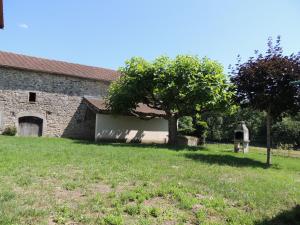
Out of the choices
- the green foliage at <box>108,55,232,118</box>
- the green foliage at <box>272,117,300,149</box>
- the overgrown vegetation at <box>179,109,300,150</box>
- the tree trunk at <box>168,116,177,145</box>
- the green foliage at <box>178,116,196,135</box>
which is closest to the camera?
the green foliage at <box>108,55,232,118</box>

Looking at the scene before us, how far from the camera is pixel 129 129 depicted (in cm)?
2589

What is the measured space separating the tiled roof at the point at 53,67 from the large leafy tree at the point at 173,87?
5813 millimetres

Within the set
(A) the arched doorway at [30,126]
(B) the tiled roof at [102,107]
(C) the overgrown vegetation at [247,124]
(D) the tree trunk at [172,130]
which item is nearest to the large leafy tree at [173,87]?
(D) the tree trunk at [172,130]

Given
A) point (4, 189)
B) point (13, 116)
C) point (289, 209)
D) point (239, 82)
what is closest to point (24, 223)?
point (4, 189)

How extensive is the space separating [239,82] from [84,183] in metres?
9.73

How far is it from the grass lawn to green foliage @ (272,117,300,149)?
33.6 metres

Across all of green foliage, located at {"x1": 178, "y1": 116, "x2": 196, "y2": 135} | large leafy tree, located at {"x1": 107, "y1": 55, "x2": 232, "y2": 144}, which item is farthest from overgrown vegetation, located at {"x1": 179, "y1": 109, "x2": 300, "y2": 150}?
large leafy tree, located at {"x1": 107, "y1": 55, "x2": 232, "y2": 144}

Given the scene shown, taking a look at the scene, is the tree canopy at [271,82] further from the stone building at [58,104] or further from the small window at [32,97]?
the small window at [32,97]

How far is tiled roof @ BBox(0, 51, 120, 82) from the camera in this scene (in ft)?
79.7

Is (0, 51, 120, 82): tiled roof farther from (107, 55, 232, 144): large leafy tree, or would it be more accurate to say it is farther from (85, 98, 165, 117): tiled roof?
(107, 55, 232, 144): large leafy tree

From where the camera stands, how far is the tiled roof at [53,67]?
24.3 metres

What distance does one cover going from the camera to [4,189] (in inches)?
271

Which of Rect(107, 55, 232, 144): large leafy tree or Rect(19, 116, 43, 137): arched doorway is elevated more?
Rect(107, 55, 232, 144): large leafy tree

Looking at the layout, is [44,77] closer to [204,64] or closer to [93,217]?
[204,64]
